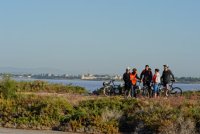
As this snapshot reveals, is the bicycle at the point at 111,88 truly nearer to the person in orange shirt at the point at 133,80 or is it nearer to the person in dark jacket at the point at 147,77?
the person in orange shirt at the point at 133,80

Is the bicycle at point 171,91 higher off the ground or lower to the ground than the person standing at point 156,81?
lower

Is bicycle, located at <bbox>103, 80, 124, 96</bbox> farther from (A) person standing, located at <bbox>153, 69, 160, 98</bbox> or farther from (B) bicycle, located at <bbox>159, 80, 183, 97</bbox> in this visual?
(A) person standing, located at <bbox>153, 69, 160, 98</bbox>

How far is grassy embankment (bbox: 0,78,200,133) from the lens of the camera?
63.6ft

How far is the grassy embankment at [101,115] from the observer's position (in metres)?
19.4

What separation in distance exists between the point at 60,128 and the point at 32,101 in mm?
3019

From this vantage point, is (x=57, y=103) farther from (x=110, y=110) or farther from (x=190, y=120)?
(x=190, y=120)

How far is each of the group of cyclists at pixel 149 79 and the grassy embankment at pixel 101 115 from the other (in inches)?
292

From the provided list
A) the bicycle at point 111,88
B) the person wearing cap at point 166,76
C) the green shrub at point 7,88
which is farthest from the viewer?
the bicycle at point 111,88

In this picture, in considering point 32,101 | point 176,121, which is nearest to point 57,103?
point 32,101

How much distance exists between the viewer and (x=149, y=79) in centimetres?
3127

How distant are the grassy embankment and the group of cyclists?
7412mm

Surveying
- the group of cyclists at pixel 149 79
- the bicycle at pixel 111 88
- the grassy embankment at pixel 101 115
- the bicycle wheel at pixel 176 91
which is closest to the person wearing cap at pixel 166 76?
the group of cyclists at pixel 149 79

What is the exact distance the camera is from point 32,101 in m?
23.2

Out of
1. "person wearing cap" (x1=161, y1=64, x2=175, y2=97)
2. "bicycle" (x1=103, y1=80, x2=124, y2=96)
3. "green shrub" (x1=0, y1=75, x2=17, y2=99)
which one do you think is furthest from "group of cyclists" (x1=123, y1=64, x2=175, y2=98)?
"green shrub" (x1=0, y1=75, x2=17, y2=99)
